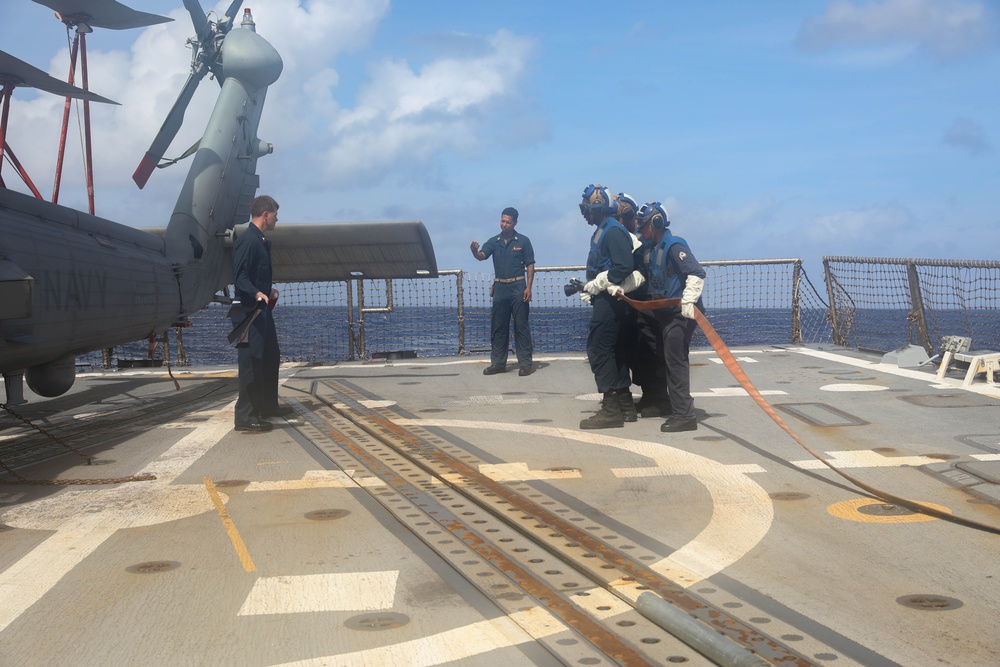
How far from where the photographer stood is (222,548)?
15.6 feet

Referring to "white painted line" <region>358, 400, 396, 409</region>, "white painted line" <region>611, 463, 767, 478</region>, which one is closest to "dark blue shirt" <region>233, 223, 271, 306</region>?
"white painted line" <region>358, 400, 396, 409</region>

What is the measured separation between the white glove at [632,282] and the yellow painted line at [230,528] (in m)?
3.88

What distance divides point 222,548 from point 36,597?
3.11 feet

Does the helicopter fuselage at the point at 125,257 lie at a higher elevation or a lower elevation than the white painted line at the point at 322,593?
higher

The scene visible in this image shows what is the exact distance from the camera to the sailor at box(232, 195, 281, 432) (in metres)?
8.47

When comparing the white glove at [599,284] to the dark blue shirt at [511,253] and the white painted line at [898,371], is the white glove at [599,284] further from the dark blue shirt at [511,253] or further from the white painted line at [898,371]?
the white painted line at [898,371]

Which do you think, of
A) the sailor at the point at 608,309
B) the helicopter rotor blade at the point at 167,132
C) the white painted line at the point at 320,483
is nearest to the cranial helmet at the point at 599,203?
the sailor at the point at 608,309

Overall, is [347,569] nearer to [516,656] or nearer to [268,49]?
[516,656]

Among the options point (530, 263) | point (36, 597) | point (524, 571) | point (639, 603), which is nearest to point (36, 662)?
point (36, 597)

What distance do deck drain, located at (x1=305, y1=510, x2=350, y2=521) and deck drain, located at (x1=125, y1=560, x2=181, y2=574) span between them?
97cm

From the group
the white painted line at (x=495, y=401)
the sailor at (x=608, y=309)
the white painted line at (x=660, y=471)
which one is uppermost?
the sailor at (x=608, y=309)

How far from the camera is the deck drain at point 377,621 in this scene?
143 inches

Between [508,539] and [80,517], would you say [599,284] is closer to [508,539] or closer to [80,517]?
[508,539]

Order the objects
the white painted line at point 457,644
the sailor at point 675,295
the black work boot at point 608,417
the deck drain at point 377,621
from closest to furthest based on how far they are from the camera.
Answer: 1. the white painted line at point 457,644
2. the deck drain at point 377,621
3. the sailor at point 675,295
4. the black work boot at point 608,417
